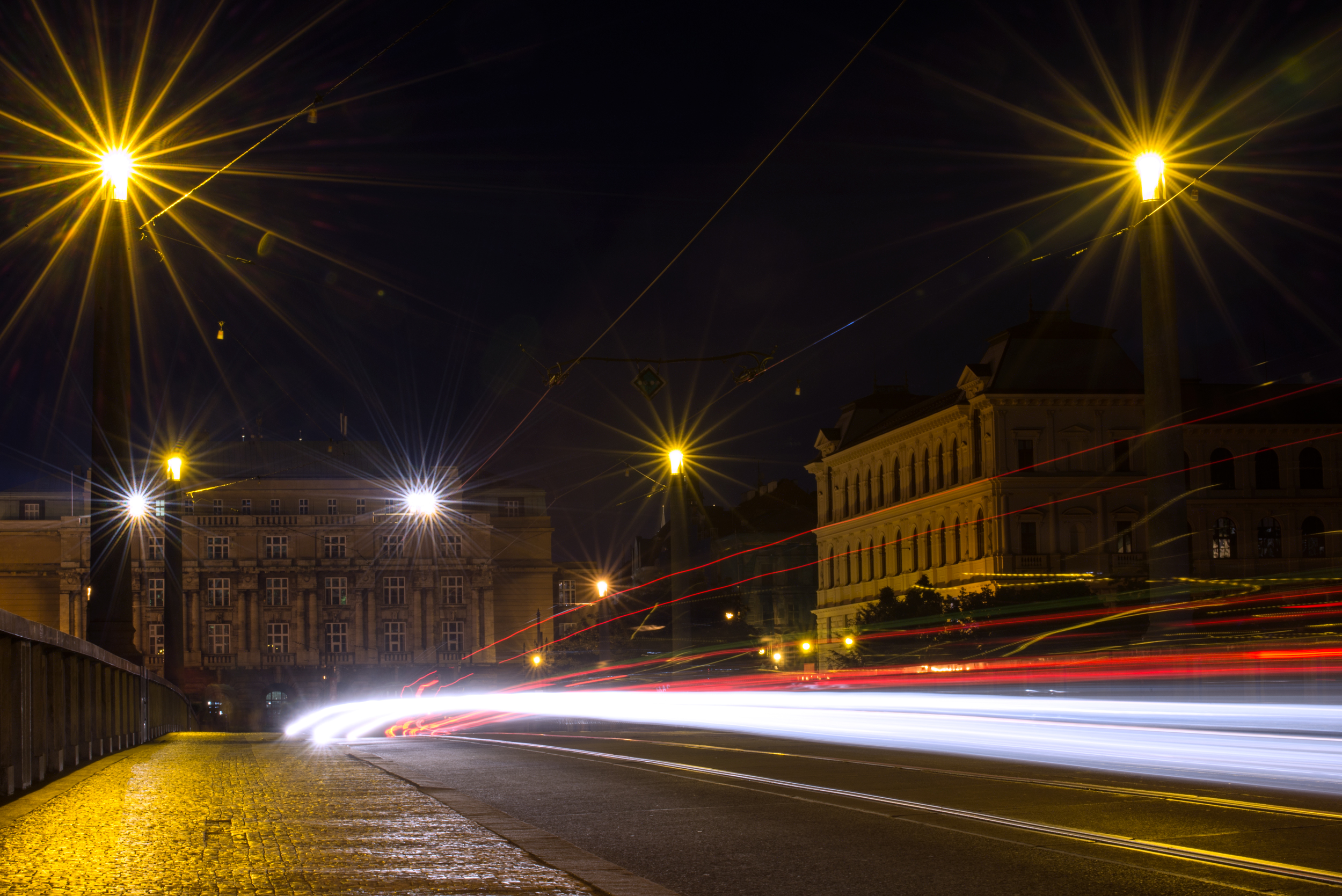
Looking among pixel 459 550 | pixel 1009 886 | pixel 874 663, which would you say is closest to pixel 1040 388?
pixel 874 663

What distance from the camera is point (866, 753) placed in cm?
1791

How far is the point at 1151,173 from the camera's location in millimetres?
18750

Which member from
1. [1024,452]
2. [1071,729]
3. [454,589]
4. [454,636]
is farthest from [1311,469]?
[1071,729]

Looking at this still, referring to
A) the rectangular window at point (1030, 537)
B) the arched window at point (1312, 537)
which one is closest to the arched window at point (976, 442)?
the rectangular window at point (1030, 537)

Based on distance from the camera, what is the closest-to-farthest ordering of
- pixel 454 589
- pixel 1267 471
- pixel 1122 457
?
1. pixel 1122 457
2. pixel 1267 471
3. pixel 454 589

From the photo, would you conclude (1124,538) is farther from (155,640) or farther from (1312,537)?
(155,640)

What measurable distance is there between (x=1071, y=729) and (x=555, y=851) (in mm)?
12370

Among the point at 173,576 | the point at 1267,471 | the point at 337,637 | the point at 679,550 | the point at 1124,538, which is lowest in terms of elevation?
the point at 337,637

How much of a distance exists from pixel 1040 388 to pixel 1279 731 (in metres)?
63.6

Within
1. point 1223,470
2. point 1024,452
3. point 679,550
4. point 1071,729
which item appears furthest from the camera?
point 1223,470

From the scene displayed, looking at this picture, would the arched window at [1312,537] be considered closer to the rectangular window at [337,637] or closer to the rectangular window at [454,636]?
the rectangular window at [454,636]

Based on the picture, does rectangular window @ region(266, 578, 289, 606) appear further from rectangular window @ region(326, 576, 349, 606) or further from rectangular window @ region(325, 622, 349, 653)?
rectangular window @ region(325, 622, 349, 653)

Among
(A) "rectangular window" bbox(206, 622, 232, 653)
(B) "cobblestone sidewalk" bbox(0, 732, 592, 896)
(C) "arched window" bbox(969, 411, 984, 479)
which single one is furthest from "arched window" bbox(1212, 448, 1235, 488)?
(B) "cobblestone sidewalk" bbox(0, 732, 592, 896)

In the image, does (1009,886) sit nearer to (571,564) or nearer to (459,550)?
(459,550)
